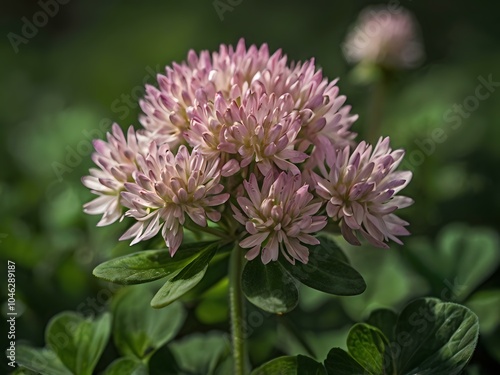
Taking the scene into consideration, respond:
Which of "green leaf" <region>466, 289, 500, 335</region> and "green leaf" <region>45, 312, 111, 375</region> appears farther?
"green leaf" <region>466, 289, 500, 335</region>

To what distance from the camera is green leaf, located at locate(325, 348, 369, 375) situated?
0.99 metres

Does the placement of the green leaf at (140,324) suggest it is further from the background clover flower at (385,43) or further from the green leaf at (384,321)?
the background clover flower at (385,43)

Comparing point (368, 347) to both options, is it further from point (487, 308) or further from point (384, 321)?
point (487, 308)

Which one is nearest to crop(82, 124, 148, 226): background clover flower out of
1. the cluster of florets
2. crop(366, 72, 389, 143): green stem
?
the cluster of florets

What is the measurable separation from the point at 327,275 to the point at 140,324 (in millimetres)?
430

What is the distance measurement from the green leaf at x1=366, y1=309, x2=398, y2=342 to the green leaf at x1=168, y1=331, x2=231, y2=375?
10.5 inches

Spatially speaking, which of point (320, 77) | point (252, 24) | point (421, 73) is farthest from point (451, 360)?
point (252, 24)

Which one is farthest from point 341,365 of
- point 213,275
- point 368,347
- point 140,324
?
point 140,324

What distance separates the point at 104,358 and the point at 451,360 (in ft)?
2.42

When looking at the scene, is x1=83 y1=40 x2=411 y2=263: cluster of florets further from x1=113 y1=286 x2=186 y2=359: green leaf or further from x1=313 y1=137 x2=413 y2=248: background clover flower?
x1=113 y1=286 x2=186 y2=359: green leaf

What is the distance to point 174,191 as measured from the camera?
0.95 m

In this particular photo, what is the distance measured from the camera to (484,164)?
2033 millimetres

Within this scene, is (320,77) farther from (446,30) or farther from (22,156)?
(446,30)

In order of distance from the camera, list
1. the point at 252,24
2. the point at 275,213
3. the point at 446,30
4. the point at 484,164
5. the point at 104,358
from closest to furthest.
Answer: the point at 275,213 < the point at 104,358 < the point at 484,164 < the point at 446,30 < the point at 252,24
